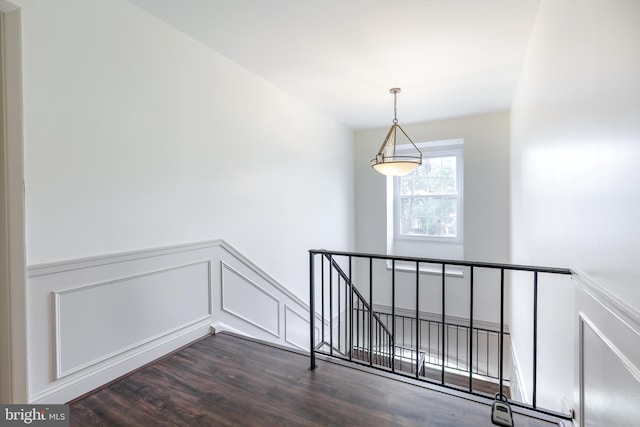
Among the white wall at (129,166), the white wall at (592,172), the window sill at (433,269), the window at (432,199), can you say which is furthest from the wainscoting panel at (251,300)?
the window at (432,199)

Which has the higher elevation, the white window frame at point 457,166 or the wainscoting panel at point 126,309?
the white window frame at point 457,166

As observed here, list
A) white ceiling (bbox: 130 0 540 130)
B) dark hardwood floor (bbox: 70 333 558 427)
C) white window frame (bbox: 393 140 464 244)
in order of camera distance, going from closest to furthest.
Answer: dark hardwood floor (bbox: 70 333 558 427), white ceiling (bbox: 130 0 540 130), white window frame (bbox: 393 140 464 244)

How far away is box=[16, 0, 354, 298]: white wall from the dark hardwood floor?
0.91m

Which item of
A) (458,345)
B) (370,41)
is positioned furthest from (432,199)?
(370,41)

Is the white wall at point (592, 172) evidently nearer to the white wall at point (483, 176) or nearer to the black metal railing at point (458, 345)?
the white wall at point (483, 176)

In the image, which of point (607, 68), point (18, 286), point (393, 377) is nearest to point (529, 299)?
point (393, 377)

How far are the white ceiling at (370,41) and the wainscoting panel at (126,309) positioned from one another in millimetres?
1740

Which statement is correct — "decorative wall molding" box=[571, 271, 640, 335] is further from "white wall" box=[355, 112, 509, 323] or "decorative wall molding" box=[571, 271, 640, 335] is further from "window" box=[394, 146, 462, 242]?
"window" box=[394, 146, 462, 242]

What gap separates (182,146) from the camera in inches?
95.1

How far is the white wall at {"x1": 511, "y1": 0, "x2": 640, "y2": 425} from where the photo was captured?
93 centimetres

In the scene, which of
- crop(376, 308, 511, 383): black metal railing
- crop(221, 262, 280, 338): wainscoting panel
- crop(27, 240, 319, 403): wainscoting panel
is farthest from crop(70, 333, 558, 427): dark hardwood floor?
crop(376, 308, 511, 383): black metal railing

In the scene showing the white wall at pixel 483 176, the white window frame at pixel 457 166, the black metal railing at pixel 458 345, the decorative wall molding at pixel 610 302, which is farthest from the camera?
the white window frame at pixel 457 166

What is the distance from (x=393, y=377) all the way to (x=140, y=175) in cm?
223

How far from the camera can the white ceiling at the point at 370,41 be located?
208 cm
